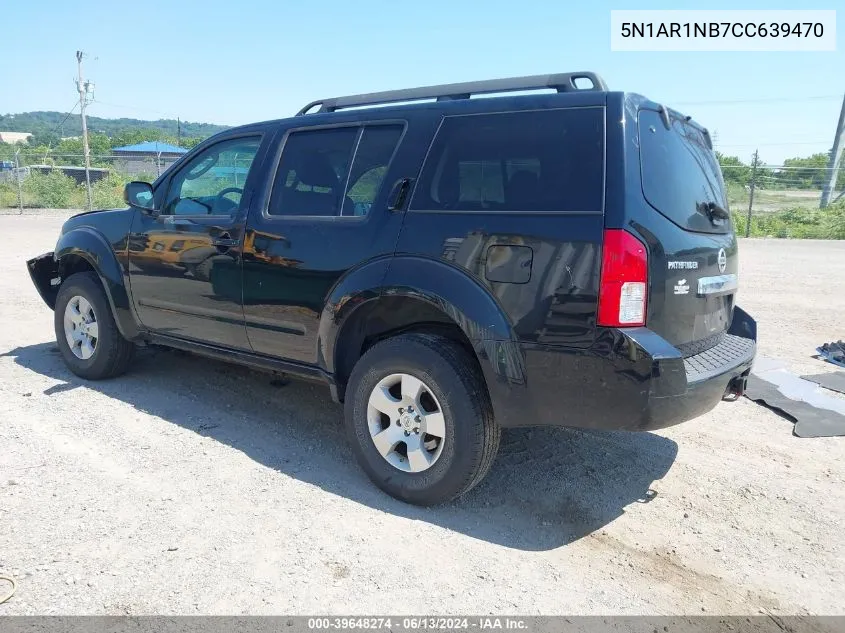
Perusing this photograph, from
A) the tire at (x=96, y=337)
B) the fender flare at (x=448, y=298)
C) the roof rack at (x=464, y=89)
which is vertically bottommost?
the tire at (x=96, y=337)

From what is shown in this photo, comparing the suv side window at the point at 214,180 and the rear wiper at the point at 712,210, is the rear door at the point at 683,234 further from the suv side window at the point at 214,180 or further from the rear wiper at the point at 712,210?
the suv side window at the point at 214,180

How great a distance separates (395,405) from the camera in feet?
11.2

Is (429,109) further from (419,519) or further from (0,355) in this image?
(0,355)

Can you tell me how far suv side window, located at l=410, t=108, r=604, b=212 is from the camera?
2.91 metres

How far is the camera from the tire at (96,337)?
5.11 metres

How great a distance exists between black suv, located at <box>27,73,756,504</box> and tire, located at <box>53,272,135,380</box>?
38.2 inches

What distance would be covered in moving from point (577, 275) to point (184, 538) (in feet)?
7.03

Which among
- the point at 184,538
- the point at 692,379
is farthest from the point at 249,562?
the point at 692,379

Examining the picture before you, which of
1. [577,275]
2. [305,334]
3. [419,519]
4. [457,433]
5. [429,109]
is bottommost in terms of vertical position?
[419,519]

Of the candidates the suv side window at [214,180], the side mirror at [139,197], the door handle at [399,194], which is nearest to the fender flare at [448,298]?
the door handle at [399,194]

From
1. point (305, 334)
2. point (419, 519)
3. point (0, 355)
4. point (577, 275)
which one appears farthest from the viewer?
point (0, 355)

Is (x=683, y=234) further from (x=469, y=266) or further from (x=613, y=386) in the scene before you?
(x=469, y=266)

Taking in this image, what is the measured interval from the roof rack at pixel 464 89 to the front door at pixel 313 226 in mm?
344

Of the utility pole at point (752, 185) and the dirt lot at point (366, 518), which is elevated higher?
the utility pole at point (752, 185)
